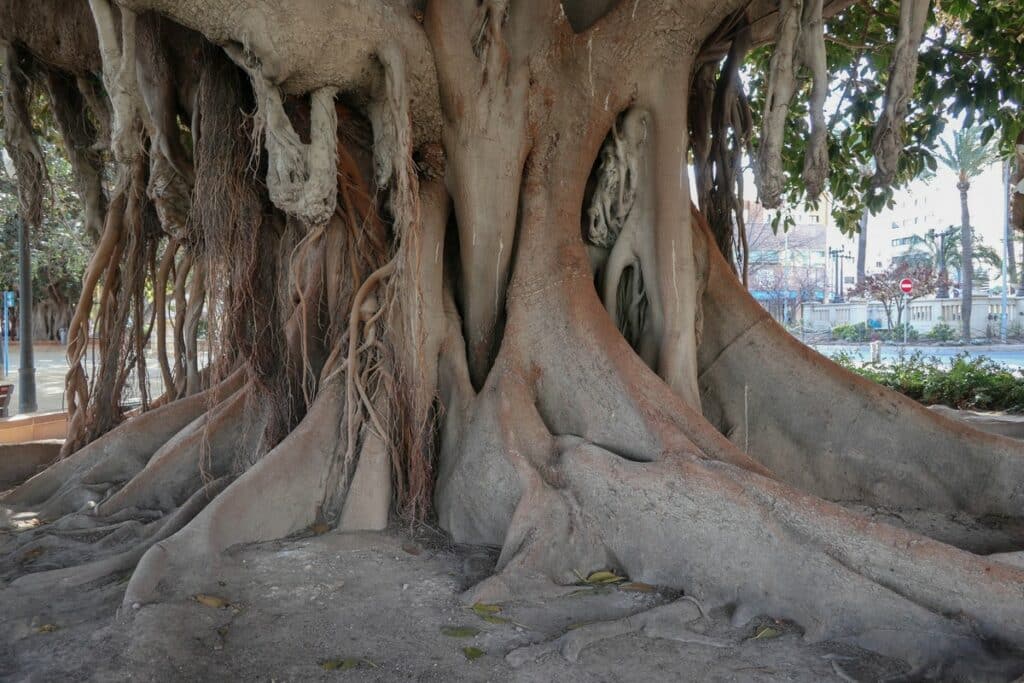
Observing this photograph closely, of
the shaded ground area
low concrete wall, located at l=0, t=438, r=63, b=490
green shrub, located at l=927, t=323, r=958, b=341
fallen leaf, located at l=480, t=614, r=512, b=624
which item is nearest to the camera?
the shaded ground area

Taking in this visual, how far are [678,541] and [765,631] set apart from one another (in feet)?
1.58

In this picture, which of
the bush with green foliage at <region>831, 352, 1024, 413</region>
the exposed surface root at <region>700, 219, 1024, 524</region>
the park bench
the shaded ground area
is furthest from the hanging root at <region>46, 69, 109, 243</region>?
the bush with green foliage at <region>831, 352, 1024, 413</region>

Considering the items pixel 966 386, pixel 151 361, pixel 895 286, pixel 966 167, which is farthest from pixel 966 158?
pixel 151 361

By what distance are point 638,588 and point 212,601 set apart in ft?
5.25

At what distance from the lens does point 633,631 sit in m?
2.59

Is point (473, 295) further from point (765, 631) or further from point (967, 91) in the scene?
point (967, 91)

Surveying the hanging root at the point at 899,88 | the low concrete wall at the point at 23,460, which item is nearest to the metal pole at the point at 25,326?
the low concrete wall at the point at 23,460

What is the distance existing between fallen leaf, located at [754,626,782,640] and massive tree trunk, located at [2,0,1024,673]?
0.52 ft

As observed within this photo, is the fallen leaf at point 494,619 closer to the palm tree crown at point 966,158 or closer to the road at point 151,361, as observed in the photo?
the road at point 151,361

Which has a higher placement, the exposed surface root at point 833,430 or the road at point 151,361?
the exposed surface root at point 833,430

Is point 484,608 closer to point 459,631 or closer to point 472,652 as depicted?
point 459,631

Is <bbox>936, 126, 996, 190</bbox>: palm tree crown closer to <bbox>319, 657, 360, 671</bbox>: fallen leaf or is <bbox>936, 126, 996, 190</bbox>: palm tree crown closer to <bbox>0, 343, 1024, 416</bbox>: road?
<bbox>0, 343, 1024, 416</bbox>: road

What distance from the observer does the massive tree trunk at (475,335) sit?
10.5ft

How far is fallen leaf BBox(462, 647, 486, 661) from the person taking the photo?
2456 mm
